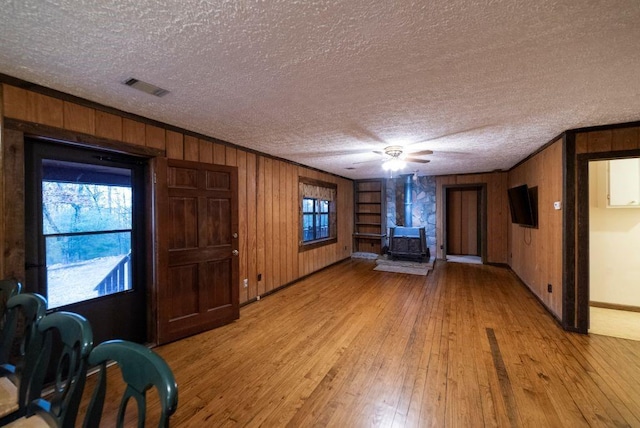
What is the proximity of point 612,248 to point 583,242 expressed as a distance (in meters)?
1.27

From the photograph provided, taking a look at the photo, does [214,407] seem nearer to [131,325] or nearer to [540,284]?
[131,325]

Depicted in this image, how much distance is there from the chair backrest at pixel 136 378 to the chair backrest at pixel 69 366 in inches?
3.3

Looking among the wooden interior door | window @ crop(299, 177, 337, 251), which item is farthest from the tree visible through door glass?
the wooden interior door

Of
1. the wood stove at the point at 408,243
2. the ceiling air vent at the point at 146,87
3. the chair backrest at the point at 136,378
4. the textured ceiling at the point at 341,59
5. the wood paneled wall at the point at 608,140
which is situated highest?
the ceiling air vent at the point at 146,87

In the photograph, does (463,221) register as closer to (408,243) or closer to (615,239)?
(408,243)

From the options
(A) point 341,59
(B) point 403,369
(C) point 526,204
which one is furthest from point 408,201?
(A) point 341,59

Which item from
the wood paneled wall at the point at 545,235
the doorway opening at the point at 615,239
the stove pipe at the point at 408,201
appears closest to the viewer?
the wood paneled wall at the point at 545,235

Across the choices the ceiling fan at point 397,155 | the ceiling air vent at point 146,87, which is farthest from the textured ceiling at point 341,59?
the ceiling fan at point 397,155

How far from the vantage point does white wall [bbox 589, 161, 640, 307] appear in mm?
3535

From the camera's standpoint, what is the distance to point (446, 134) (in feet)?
10.4

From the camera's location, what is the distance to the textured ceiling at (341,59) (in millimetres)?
1233

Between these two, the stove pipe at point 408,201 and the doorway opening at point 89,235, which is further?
the stove pipe at point 408,201

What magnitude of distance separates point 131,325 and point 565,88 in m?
4.35

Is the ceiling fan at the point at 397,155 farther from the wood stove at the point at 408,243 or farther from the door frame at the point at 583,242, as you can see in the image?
the wood stove at the point at 408,243
